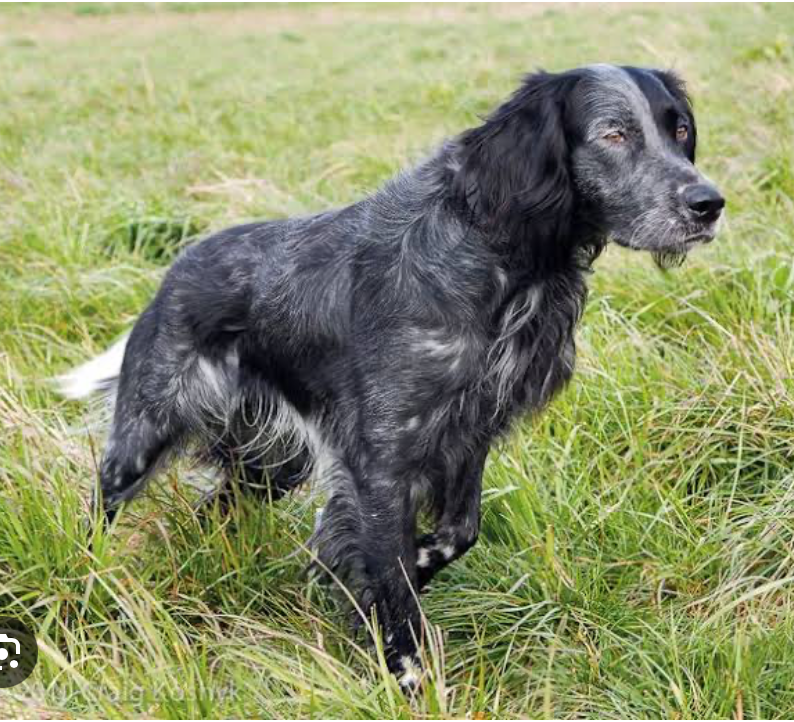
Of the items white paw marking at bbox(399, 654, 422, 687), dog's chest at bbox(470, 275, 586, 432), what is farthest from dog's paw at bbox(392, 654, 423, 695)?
dog's chest at bbox(470, 275, 586, 432)

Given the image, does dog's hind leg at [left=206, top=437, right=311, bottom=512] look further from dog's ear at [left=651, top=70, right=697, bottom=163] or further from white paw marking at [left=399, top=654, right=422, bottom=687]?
dog's ear at [left=651, top=70, right=697, bottom=163]

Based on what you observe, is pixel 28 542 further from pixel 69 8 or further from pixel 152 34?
pixel 69 8

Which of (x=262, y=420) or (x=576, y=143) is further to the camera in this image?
(x=262, y=420)

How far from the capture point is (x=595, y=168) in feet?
8.66

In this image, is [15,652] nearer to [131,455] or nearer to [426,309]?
[131,455]

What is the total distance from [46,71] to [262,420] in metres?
9.38

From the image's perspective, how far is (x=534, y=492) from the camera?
3121 millimetres

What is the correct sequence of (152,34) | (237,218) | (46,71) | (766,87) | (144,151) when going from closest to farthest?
1. (237,218)
2. (766,87)
3. (144,151)
4. (46,71)
5. (152,34)

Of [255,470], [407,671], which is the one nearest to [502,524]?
[407,671]

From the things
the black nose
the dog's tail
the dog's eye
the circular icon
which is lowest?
the circular icon

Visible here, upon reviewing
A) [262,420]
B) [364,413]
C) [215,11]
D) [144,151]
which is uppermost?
[364,413]

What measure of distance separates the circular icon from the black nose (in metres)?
1.78

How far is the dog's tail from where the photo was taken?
3635 millimetres

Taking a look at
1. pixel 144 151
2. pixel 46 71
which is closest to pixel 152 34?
pixel 46 71
